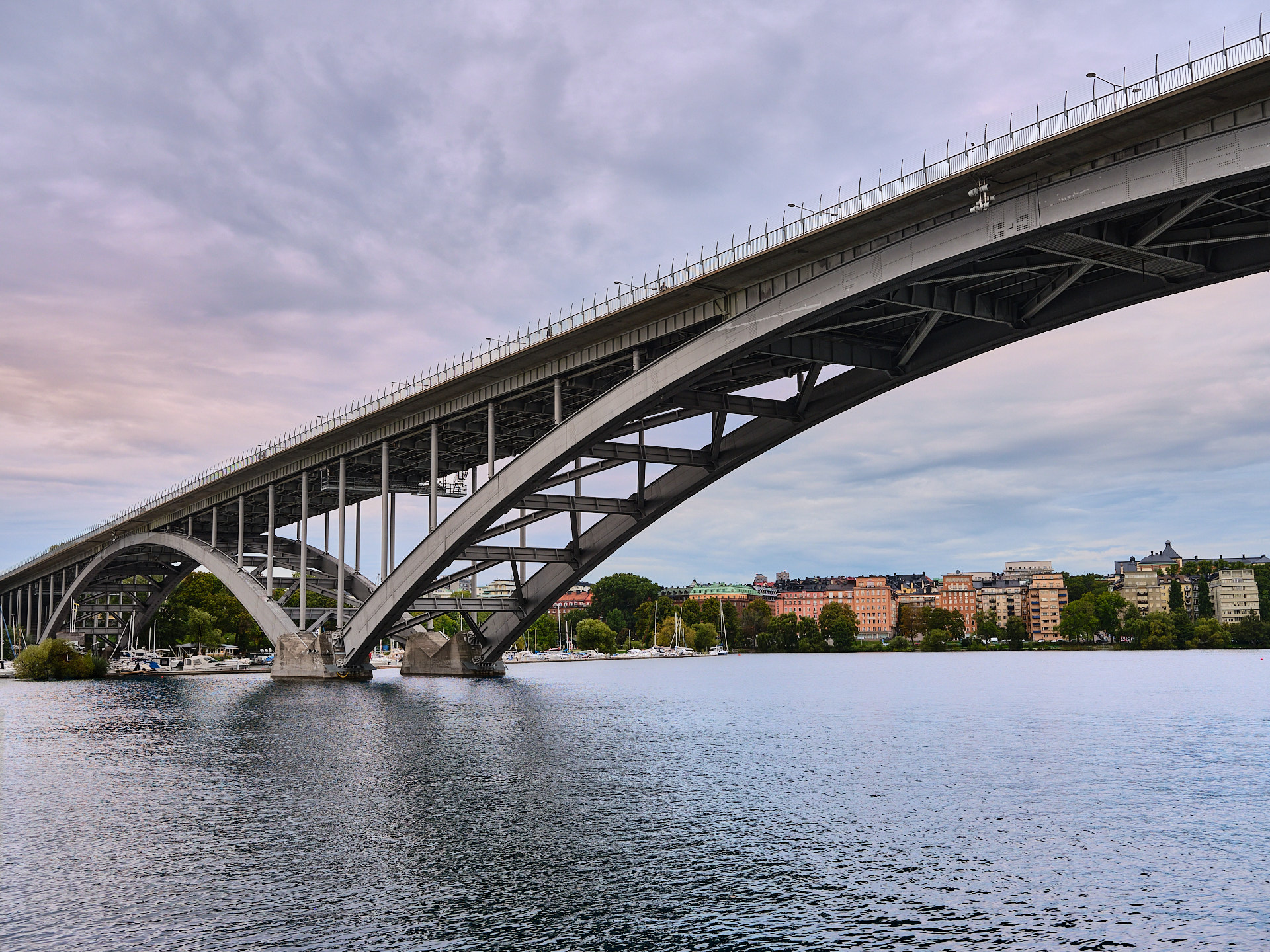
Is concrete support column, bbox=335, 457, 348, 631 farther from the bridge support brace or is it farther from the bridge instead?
the bridge support brace

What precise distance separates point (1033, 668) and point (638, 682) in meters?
47.5

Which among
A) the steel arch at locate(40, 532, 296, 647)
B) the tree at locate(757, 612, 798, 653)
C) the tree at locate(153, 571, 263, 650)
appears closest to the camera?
the steel arch at locate(40, 532, 296, 647)

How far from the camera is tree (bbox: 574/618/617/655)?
18012cm

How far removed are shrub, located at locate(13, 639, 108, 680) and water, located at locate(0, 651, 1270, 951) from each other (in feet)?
180

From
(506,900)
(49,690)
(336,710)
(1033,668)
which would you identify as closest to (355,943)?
(506,900)

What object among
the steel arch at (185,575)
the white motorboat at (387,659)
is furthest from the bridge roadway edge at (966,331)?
the white motorboat at (387,659)

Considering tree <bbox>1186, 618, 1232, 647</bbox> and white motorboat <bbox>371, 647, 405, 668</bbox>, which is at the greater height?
white motorboat <bbox>371, 647, 405, 668</bbox>

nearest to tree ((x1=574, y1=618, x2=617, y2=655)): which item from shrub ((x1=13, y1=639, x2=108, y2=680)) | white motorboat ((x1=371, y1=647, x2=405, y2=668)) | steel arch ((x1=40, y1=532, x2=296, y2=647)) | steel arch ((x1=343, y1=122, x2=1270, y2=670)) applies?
white motorboat ((x1=371, y1=647, x2=405, y2=668))

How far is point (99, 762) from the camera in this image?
3266 centimetres

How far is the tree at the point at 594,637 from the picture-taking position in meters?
180

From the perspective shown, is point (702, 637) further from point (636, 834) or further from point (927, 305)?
point (636, 834)

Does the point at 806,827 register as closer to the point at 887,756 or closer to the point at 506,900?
the point at 506,900

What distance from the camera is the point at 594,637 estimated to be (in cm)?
17988

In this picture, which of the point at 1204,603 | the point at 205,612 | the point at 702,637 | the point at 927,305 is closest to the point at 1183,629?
the point at 1204,603
